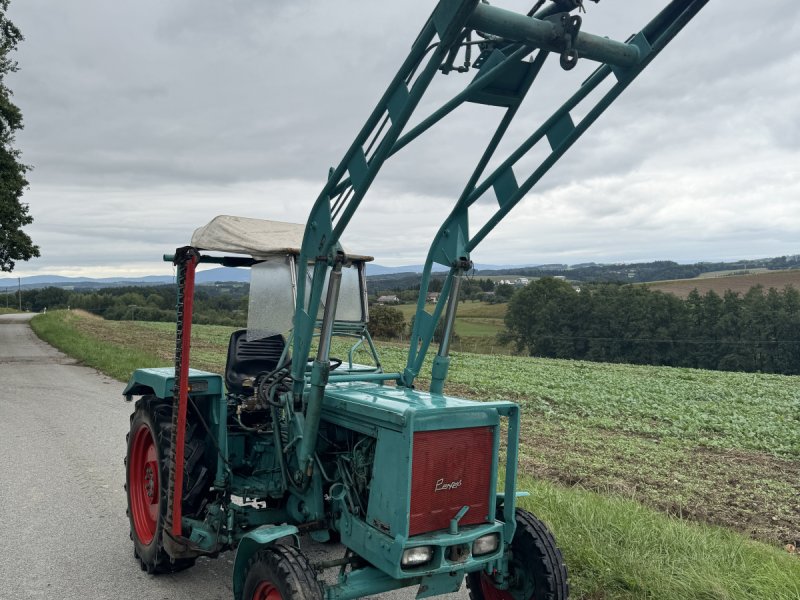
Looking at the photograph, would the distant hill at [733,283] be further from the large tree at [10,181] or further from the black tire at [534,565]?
the black tire at [534,565]

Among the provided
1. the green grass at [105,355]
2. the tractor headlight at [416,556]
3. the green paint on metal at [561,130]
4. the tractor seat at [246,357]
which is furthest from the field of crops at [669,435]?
the green paint on metal at [561,130]

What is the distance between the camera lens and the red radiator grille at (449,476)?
325 centimetres

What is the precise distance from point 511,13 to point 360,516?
99.5 inches

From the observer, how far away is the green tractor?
9.87 feet

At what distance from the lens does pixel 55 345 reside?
72.1 ft

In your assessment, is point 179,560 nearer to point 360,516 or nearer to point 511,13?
point 360,516

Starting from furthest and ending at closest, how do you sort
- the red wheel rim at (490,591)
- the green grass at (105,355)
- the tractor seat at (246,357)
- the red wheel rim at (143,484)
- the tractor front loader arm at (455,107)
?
1. the green grass at (105,355)
2. the tractor seat at (246,357)
3. the red wheel rim at (143,484)
4. the red wheel rim at (490,591)
5. the tractor front loader arm at (455,107)

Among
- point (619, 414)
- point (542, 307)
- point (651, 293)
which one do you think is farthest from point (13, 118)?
point (651, 293)

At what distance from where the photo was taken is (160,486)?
433 cm

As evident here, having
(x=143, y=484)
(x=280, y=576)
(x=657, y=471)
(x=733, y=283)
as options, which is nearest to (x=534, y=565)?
(x=280, y=576)

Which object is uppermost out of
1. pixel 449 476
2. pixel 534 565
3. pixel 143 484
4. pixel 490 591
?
pixel 449 476

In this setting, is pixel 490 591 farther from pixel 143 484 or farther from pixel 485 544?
pixel 143 484

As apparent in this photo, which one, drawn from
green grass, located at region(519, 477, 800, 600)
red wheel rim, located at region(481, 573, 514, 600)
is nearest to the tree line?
green grass, located at region(519, 477, 800, 600)

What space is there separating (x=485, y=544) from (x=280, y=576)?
3.39ft
